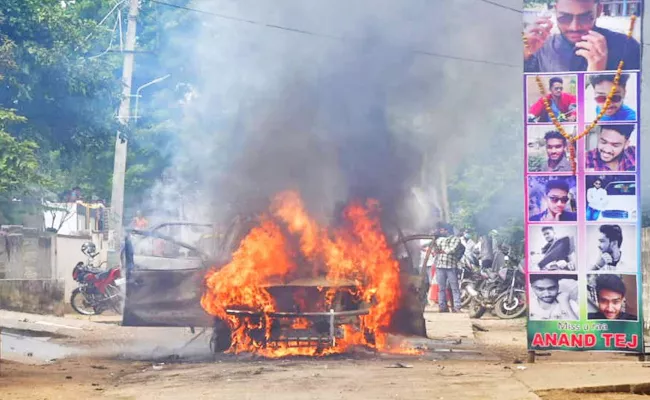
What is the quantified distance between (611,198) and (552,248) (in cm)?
77

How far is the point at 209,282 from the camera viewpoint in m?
11.6

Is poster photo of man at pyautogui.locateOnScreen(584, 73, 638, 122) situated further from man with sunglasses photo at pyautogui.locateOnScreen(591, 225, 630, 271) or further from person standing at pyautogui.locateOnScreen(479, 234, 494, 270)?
person standing at pyautogui.locateOnScreen(479, 234, 494, 270)

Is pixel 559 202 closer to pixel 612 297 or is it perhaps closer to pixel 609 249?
pixel 609 249

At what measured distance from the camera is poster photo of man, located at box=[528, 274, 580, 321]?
32.4ft

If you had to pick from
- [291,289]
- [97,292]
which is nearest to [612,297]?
[291,289]

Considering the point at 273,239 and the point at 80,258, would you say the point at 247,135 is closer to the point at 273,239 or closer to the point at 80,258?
the point at 273,239

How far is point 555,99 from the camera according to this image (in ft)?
32.3

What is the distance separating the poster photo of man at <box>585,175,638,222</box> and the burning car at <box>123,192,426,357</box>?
272 centimetres

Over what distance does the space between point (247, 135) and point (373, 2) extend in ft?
8.47

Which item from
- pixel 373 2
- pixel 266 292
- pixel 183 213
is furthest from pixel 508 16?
pixel 183 213

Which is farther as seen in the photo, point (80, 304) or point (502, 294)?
point (80, 304)

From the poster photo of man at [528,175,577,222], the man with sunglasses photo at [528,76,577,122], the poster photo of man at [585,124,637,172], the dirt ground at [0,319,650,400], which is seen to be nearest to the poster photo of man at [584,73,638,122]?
the poster photo of man at [585,124,637,172]

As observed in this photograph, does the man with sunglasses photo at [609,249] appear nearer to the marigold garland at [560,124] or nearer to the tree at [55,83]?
the marigold garland at [560,124]

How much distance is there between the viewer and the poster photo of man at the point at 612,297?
9828mm
